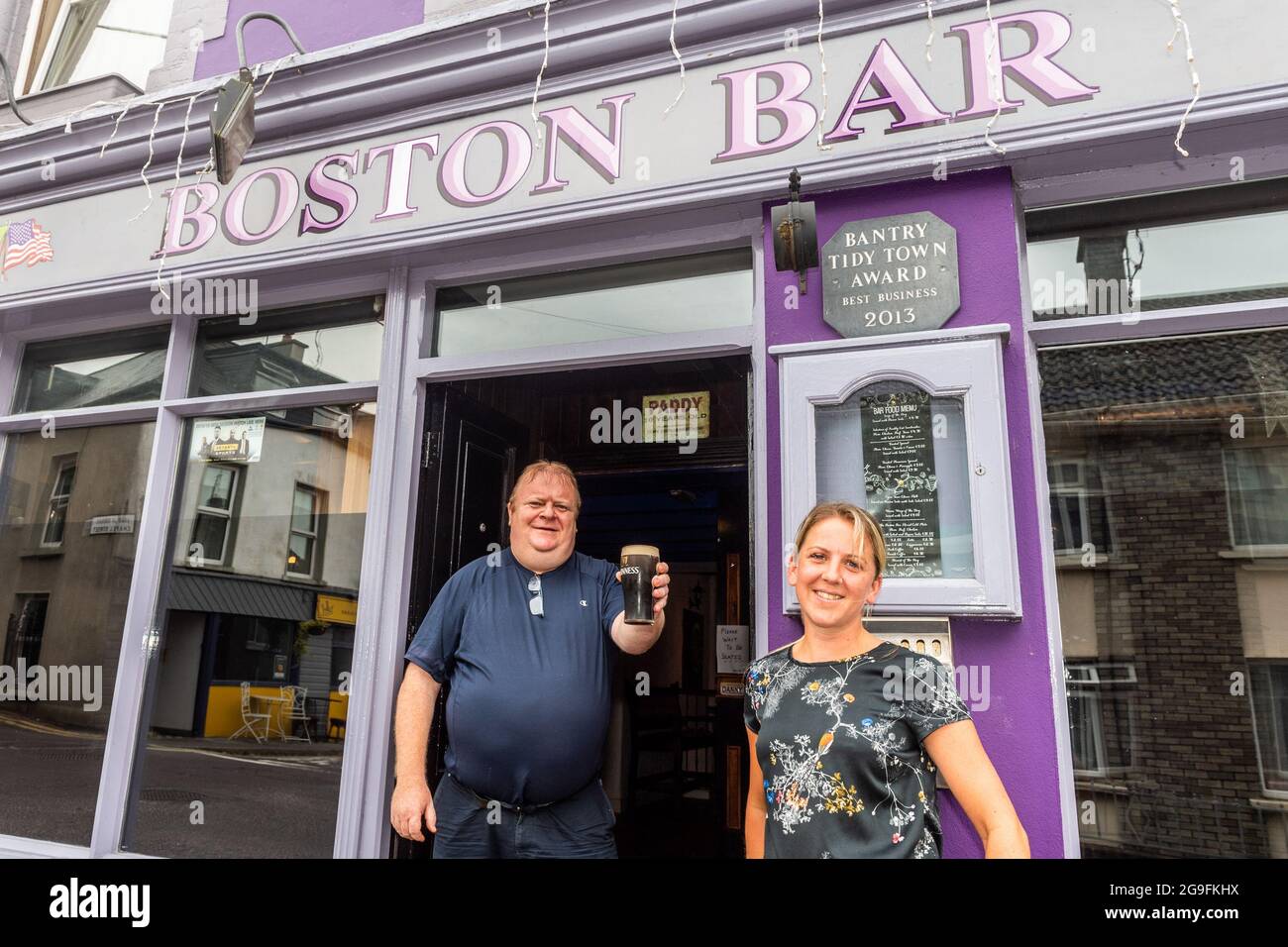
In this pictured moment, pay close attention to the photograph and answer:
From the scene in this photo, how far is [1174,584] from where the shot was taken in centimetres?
381

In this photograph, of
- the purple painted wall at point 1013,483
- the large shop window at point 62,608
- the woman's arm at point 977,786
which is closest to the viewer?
the woman's arm at point 977,786

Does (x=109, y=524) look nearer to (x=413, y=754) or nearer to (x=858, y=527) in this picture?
(x=413, y=754)

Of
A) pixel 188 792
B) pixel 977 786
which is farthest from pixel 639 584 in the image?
pixel 188 792

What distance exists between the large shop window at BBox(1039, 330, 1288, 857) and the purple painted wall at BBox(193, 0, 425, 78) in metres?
3.93

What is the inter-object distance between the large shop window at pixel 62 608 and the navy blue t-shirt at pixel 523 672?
2.42 m

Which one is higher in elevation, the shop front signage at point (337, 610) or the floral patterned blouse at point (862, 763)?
the shop front signage at point (337, 610)

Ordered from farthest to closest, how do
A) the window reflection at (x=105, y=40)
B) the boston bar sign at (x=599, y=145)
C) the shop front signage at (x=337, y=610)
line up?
1. the window reflection at (x=105, y=40)
2. the shop front signage at (x=337, y=610)
3. the boston bar sign at (x=599, y=145)

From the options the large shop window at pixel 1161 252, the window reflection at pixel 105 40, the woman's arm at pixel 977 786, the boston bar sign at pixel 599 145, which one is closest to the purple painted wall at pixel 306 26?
the window reflection at pixel 105 40

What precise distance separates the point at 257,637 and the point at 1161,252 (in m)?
4.95

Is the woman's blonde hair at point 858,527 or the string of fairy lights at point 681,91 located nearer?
the woman's blonde hair at point 858,527

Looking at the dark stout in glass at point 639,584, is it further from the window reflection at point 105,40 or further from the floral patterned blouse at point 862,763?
the window reflection at point 105,40

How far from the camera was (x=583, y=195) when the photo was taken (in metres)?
3.72

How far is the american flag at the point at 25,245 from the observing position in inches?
193
